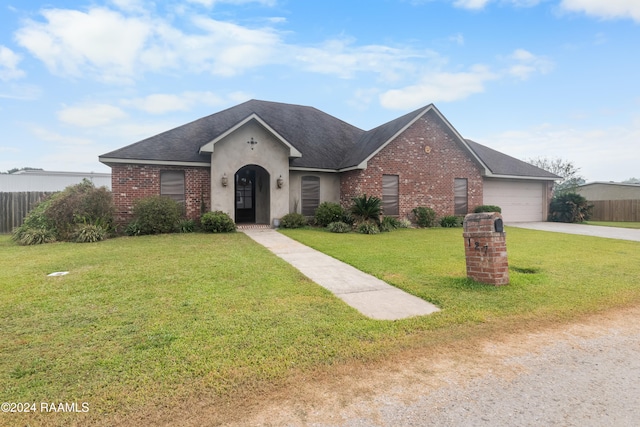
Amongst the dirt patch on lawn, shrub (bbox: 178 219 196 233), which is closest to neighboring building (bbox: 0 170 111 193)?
shrub (bbox: 178 219 196 233)

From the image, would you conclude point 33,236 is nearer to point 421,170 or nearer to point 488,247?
point 488,247

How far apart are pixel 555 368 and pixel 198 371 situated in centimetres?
327

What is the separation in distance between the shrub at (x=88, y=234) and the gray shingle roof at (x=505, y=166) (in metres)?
19.1

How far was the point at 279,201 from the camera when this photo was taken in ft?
50.1

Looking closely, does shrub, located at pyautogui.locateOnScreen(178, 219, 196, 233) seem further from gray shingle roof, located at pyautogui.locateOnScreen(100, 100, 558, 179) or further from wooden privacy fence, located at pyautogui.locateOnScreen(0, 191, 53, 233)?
wooden privacy fence, located at pyautogui.locateOnScreen(0, 191, 53, 233)

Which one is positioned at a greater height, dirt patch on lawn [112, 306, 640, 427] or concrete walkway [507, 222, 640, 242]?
concrete walkway [507, 222, 640, 242]

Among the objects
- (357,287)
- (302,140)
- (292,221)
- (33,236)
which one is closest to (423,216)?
(292,221)

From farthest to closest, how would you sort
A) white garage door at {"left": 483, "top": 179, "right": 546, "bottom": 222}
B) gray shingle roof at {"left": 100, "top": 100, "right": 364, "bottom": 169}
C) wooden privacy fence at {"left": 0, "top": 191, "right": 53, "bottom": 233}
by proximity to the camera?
1. white garage door at {"left": 483, "top": 179, "right": 546, "bottom": 222}
2. wooden privacy fence at {"left": 0, "top": 191, "right": 53, "bottom": 233}
3. gray shingle roof at {"left": 100, "top": 100, "right": 364, "bottom": 169}

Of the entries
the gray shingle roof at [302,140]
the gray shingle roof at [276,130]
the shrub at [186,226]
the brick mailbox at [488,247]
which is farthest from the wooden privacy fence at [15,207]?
the brick mailbox at [488,247]

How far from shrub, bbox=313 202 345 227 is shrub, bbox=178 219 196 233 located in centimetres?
561

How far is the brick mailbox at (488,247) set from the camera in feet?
17.7

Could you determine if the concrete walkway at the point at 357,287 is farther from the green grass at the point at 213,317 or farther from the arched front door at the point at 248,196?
the arched front door at the point at 248,196

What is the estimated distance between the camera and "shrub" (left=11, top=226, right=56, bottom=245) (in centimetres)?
1071

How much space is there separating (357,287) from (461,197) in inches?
589
